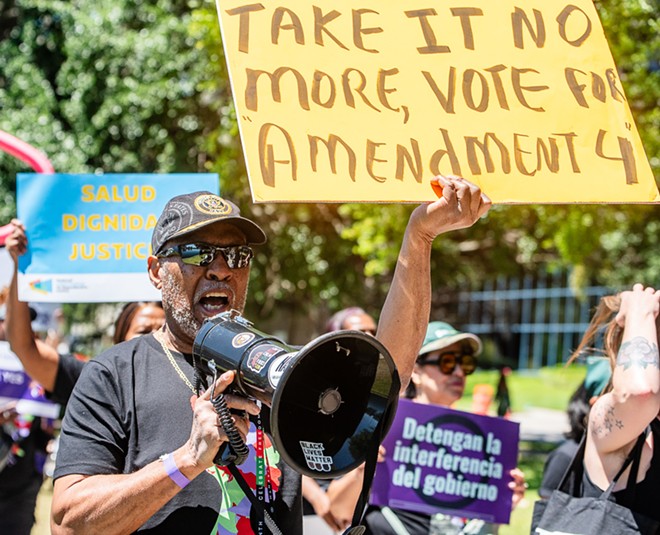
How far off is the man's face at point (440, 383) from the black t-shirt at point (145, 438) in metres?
1.79

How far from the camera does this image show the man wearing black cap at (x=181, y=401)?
79.1 inches

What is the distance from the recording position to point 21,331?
12.5 feet

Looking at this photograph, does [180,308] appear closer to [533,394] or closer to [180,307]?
[180,307]

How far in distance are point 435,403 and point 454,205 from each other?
1.80 metres

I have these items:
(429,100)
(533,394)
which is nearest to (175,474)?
(429,100)

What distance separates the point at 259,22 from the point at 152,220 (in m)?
1.65

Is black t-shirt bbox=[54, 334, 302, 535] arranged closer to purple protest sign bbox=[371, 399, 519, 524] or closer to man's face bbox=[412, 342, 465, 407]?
purple protest sign bbox=[371, 399, 519, 524]

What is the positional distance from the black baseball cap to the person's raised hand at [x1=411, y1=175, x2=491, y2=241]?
477mm

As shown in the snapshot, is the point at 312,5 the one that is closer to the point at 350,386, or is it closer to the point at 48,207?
the point at 350,386

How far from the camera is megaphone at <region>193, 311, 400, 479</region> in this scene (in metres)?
1.87

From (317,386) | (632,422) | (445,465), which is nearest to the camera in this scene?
(317,386)

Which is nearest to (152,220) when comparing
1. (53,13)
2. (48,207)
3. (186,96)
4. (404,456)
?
(48,207)

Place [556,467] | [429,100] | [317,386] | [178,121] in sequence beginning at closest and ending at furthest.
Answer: [317,386] → [429,100] → [556,467] → [178,121]

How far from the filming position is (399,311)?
250 centimetres
